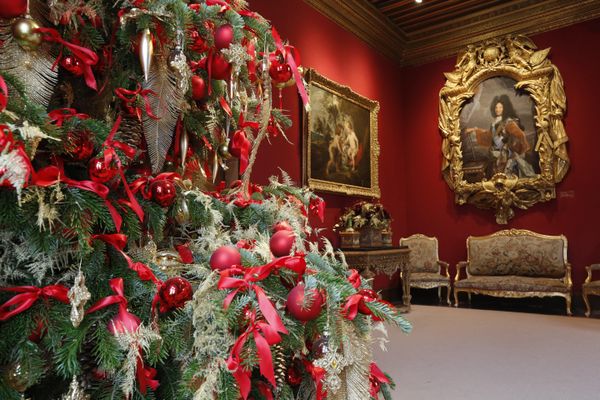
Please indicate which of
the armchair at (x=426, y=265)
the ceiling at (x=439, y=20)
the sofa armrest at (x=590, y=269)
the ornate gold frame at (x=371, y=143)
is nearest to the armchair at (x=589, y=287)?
the sofa armrest at (x=590, y=269)

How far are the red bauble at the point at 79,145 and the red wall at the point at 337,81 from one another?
3574 mm

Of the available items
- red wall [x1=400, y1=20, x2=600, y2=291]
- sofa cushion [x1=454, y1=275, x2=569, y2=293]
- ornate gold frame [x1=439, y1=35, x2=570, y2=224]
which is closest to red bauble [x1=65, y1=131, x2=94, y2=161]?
sofa cushion [x1=454, y1=275, x2=569, y2=293]

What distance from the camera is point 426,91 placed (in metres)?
7.37

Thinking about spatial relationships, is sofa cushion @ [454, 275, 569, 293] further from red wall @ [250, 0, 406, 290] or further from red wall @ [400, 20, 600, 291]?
red wall @ [250, 0, 406, 290]

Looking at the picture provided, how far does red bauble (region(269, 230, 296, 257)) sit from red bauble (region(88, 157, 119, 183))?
454 mm

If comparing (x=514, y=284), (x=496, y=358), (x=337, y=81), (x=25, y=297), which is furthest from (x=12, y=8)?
(x=514, y=284)

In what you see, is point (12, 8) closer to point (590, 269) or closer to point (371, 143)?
point (371, 143)

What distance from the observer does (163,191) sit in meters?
1.12

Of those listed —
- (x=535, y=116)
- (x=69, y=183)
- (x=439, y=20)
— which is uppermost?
(x=439, y=20)

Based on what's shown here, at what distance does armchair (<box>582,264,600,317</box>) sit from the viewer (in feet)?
16.9

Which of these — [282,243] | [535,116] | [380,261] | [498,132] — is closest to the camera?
[282,243]

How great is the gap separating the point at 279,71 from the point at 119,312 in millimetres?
969

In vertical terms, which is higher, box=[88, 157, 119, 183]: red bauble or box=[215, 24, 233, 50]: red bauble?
box=[215, 24, 233, 50]: red bauble

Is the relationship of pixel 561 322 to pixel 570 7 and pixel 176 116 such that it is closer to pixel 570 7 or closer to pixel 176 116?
pixel 570 7
